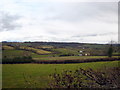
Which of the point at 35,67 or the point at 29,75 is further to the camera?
the point at 35,67

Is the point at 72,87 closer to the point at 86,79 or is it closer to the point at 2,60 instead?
the point at 86,79

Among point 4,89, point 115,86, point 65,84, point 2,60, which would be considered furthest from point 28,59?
point 115,86

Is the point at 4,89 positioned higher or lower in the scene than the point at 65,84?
lower

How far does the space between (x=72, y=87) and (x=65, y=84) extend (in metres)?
0.72

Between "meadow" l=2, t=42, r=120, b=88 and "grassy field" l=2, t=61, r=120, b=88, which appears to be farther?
"meadow" l=2, t=42, r=120, b=88

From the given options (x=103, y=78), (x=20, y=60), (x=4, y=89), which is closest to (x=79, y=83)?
(x=103, y=78)

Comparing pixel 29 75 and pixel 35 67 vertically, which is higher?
pixel 29 75

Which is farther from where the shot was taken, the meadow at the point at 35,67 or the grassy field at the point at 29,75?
the meadow at the point at 35,67

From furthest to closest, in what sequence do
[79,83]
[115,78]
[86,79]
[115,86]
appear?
[86,79] < [79,83] < [115,78] < [115,86]

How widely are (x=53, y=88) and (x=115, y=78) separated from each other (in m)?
5.52

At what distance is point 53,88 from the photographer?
1152 centimetres

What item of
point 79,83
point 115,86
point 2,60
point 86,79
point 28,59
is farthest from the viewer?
point 28,59

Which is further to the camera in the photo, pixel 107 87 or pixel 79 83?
pixel 79 83

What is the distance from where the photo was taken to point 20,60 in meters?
36.3
